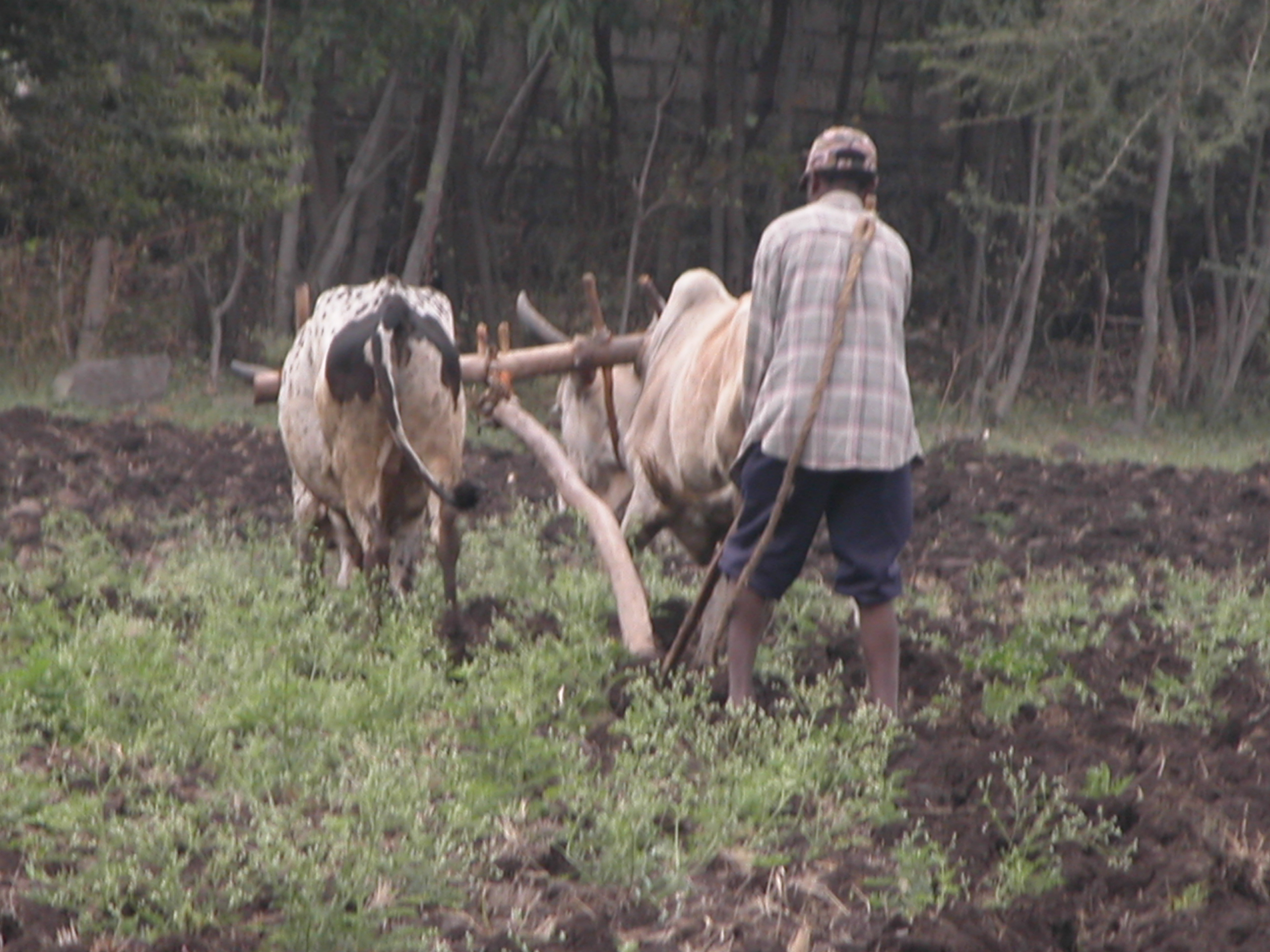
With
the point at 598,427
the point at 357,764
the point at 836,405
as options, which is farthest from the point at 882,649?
the point at 598,427

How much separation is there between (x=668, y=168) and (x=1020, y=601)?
9.29m

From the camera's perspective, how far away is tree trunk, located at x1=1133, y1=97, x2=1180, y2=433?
14016mm

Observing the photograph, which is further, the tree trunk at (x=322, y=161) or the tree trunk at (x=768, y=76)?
the tree trunk at (x=768, y=76)

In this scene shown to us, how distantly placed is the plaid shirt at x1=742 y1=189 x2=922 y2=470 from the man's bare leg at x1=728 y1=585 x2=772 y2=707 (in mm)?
479

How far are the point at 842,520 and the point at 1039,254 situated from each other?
9826mm

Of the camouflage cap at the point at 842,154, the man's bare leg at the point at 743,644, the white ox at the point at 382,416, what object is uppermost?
the camouflage cap at the point at 842,154

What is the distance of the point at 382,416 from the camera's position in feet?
21.6

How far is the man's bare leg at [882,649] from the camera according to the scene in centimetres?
529

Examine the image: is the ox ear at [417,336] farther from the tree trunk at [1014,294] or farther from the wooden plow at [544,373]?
the tree trunk at [1014,294]

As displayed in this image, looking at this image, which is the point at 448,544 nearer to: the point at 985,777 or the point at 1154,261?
the point at 985,777

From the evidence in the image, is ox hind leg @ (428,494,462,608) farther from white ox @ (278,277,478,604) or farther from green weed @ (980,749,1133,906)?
green weed @ (980,749,1133,906)

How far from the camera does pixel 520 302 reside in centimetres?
807

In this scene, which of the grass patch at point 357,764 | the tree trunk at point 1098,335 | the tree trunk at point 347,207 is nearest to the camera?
the grass patch at point 357,764

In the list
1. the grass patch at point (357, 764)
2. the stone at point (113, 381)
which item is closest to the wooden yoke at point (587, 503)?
the grass patch at point (357, 764)
